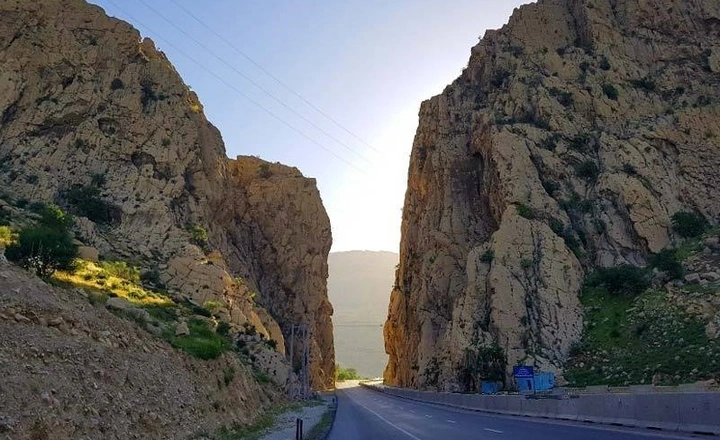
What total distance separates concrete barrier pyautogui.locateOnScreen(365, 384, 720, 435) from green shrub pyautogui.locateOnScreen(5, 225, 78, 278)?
20.4 meters

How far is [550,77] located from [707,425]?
54.5 meters

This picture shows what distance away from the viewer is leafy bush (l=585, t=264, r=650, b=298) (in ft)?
141

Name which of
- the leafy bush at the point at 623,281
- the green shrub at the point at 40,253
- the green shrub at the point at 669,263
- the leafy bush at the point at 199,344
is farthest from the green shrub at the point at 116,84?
the green shrub at the point at 669,263

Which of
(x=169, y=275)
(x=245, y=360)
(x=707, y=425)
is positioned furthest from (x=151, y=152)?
(x=707, y=425)

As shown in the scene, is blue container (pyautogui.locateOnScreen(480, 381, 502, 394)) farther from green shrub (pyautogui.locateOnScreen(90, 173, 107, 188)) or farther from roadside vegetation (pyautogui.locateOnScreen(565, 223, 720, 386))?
green shrub (pyautogui.locateOnScreen(90, 173, 107, 188))

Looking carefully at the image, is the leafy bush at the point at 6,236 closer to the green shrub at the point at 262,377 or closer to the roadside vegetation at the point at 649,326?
the green shrub at the point at 262,377

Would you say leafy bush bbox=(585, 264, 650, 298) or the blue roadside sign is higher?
leafy bush bbox=(585, 264, 650, 298)

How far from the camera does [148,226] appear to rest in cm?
4319

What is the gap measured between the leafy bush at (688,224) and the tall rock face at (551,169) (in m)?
0.95

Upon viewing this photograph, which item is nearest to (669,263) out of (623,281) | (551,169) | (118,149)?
(623,281)

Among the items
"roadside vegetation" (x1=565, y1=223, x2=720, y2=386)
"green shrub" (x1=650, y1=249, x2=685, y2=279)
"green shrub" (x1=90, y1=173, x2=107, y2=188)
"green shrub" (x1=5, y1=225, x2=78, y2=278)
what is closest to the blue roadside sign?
"roadside vegetation" (x1=565, y1=223, x2=720, y2=386)

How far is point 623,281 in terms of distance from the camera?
143ft

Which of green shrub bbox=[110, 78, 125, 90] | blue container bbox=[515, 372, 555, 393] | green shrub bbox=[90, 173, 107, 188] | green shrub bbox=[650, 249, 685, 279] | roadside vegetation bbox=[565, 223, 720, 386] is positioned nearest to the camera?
roadside vegetation bbox=[565, 223, 720, 386]

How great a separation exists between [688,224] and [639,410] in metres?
38.0
